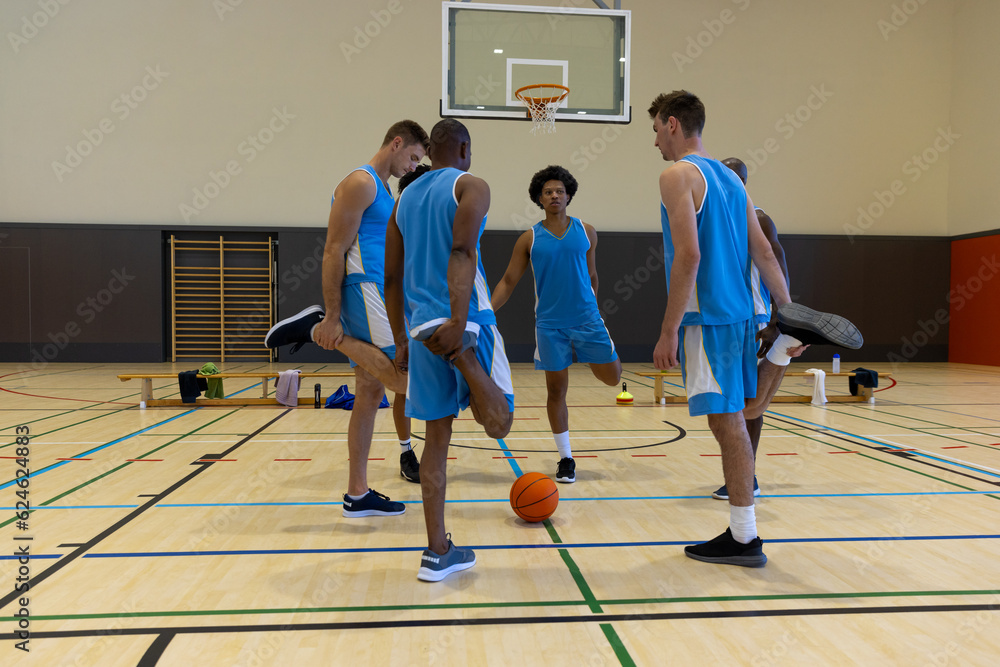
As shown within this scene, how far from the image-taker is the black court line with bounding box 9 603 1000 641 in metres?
2.19

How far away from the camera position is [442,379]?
2.62 metres

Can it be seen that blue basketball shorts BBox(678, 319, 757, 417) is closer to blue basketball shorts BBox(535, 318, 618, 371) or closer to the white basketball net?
blue basketball shorts BBox(535, 318, 618, 371)

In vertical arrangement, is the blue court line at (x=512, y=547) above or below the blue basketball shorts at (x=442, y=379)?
below

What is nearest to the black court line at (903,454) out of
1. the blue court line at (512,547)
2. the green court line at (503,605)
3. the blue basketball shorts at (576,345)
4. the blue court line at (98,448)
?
the blue court line at (512,547)

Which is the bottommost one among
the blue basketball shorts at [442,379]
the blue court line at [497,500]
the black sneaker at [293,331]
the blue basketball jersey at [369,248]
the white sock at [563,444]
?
the blue court line at [497,500]

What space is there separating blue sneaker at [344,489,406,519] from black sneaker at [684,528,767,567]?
153 cm

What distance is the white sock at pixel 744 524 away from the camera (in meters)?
2.81

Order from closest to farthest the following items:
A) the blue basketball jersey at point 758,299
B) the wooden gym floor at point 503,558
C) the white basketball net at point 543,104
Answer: the wooden gym floor at point 503,558
the blue basketball jersey at point 758,299
the white basketball net at point 543,104

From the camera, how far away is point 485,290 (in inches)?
108

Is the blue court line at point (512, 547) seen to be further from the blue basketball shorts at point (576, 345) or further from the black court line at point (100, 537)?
the blue basketball shorts at point (576, 345)

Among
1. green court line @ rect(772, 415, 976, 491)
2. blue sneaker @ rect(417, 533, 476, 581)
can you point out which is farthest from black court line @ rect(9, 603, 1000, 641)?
green court line @ rect(772, 415, 976, 491)

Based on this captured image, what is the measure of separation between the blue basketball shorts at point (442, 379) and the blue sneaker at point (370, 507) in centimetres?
108

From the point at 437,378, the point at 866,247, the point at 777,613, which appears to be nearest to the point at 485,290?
the point at 437,378

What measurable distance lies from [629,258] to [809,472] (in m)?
9.55
